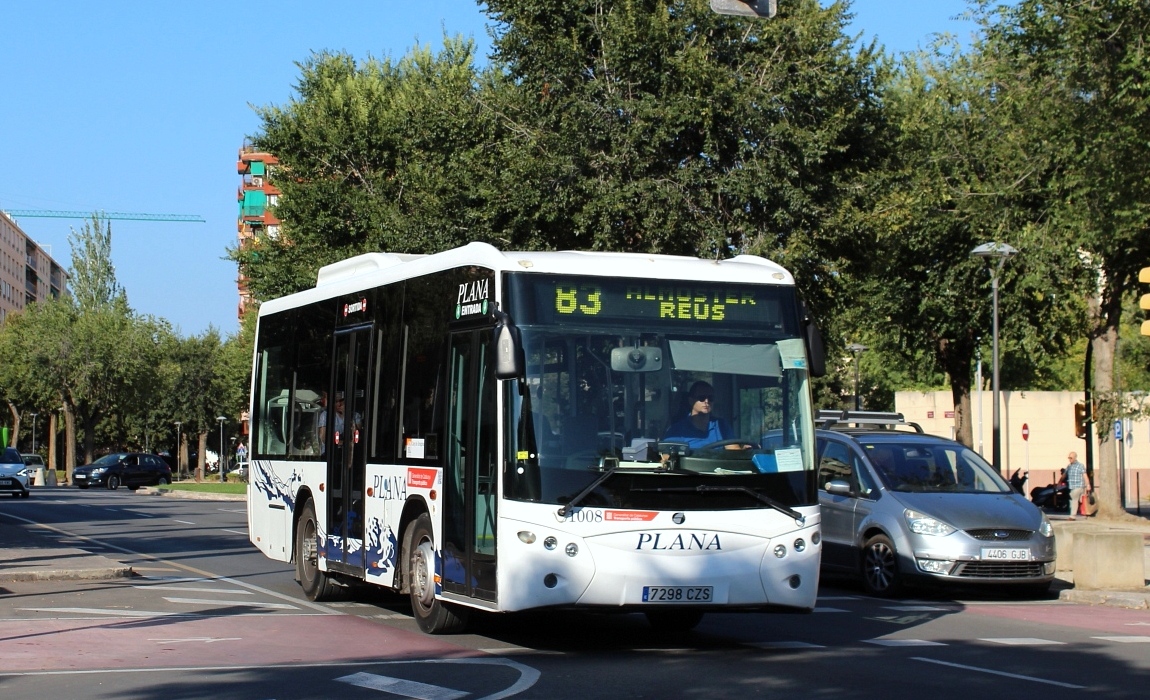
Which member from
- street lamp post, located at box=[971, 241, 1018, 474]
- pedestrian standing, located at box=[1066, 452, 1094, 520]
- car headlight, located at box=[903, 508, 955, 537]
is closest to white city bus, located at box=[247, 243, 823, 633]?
car headlight, located at box=[903, 508, 955, 537]

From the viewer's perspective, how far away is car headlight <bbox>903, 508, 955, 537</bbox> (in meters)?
16.2

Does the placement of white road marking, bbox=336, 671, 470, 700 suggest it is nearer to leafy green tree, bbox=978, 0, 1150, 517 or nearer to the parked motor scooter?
leafy green tree, bbox=978, 0, 1150, 517

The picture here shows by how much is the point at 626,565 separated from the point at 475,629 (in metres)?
2.55

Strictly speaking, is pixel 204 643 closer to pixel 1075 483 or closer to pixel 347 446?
pixel 347 446

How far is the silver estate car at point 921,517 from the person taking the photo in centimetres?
1606

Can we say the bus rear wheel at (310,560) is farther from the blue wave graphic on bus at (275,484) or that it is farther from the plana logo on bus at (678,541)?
the plana logo on bus at (678,541)

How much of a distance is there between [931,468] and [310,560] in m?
7.33

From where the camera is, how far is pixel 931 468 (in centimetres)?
1755

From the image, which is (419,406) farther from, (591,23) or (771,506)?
(591,23)

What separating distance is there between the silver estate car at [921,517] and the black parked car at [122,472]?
48.9 metres

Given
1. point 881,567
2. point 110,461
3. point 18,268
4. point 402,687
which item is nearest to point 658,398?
point 402,687

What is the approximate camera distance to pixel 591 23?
1228 inches

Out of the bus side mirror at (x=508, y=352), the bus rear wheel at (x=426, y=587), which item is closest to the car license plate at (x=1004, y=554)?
the bus rear wheel at (x=426, y=587)

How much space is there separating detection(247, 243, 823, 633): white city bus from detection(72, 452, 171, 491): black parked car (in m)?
52.8
